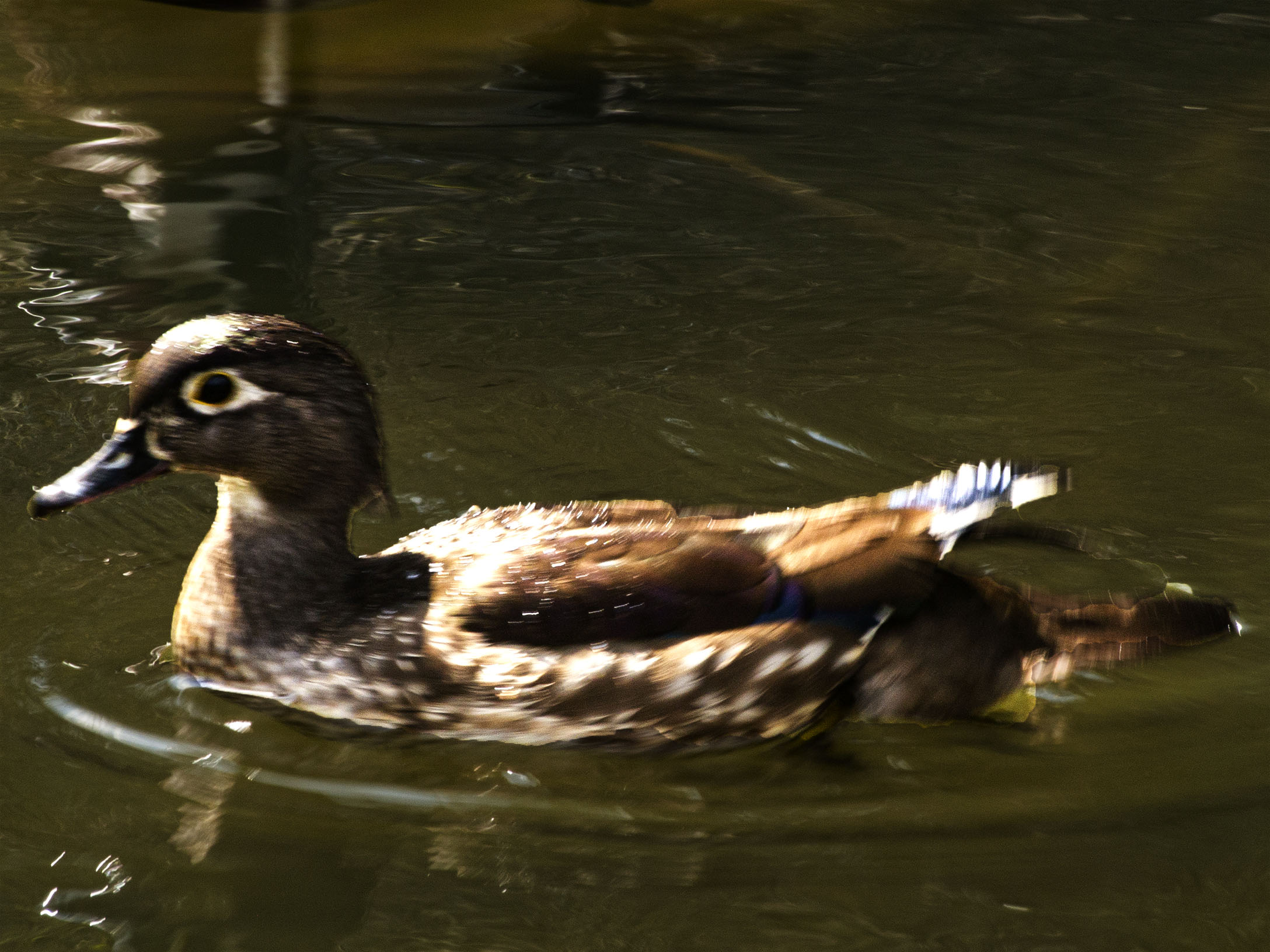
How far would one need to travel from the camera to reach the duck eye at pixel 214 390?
4.08m

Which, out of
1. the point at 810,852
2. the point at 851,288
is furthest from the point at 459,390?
the point at 810,852

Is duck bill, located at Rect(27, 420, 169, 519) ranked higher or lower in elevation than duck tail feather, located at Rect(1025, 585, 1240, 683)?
higher

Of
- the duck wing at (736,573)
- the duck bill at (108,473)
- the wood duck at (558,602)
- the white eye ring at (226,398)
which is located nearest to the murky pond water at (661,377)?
the wood duck at (558,602)

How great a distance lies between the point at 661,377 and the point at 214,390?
2.28 metres

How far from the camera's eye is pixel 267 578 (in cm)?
420

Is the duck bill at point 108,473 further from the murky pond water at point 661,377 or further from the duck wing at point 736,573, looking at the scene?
the duck wing at point 736,573

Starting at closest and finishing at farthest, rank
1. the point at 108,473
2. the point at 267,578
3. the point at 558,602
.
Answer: the point at 558,602 < the point at 108,473 < the point at 267,578

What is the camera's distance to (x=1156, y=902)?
140 inches

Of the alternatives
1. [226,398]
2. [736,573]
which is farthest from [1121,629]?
[226,398]

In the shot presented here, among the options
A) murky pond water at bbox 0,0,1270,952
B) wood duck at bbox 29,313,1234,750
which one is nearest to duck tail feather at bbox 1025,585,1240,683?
wood duck at bbox 29,313,1234,750

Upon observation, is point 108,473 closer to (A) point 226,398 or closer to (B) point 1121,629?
(A) point 226,398

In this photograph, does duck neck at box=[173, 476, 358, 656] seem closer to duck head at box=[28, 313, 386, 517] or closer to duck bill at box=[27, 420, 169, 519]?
duck head at box=[28, 313, 386, 517]

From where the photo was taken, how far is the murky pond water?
358 centimetres

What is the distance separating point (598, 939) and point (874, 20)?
893 centimetres
